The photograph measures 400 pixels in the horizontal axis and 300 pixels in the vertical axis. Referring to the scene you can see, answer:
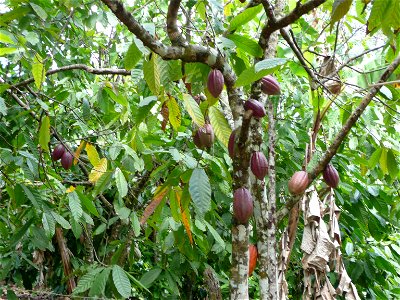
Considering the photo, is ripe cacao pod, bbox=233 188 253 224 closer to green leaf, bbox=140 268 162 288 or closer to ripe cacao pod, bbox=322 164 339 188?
ripe cacao pod, bbox=322 164 339 188

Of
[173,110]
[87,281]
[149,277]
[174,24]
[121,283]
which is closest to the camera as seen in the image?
[174,24]

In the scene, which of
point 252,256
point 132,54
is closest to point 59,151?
point 132,54

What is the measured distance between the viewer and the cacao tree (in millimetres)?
1322

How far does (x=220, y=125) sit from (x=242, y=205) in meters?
0.27

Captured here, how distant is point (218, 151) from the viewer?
2.47 metres

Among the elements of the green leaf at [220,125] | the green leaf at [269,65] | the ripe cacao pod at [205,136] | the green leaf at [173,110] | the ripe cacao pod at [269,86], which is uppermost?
the green leaf at [269,65]

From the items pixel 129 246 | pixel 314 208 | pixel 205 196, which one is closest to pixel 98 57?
pixel 129 246

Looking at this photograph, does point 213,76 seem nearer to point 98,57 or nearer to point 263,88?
point 263,88

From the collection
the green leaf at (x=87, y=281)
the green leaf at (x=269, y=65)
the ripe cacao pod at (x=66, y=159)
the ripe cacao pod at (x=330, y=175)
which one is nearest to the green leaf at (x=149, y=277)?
the green leaf at (x=87, y=281)

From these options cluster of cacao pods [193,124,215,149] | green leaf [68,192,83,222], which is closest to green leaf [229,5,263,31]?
cluster of cacao pods [193,124,215,149]

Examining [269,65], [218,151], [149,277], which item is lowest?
[149,277]

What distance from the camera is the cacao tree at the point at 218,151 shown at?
4.34 feet

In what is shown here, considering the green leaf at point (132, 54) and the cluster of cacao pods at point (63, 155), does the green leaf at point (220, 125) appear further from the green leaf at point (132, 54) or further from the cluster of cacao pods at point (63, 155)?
the cluster of cacao pods at point (63, 155)

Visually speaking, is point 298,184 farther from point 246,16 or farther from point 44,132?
point 44,132
